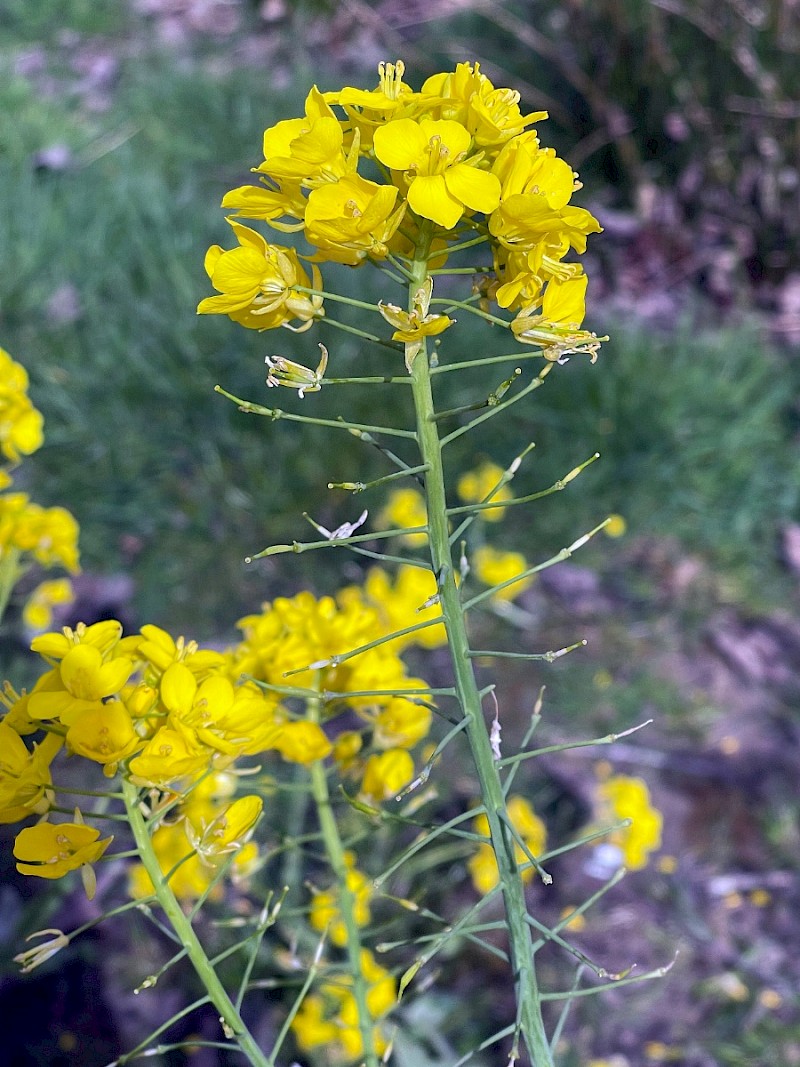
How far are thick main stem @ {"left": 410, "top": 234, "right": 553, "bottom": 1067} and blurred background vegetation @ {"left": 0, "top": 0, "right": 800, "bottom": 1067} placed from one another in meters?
1.29

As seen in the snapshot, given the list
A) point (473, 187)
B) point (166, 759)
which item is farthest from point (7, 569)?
point (473, 187)

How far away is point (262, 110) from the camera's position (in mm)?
4426

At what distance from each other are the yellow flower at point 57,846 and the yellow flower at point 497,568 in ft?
5.33

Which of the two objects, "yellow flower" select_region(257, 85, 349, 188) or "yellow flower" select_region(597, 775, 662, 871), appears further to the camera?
"yellow flower" select_region(597, 775, 662, 871)

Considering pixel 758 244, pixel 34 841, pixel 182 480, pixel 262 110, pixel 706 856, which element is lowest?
pixel 706 856

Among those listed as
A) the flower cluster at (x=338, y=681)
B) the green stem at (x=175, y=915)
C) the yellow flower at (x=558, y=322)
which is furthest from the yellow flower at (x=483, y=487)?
the green stem at (x=175, y=915)

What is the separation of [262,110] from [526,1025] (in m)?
4.33

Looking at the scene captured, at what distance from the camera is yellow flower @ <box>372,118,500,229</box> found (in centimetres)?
77

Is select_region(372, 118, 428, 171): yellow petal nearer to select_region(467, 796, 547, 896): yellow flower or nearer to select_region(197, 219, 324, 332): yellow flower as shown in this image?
select_region(197, 219, 324, 332): yellow flower

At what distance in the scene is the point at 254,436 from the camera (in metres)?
2.86

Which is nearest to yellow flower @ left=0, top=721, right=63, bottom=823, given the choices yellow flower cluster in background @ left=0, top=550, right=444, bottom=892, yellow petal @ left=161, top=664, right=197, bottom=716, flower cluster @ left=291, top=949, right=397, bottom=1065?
yellow flower cluster in background @ left=0, top=550, right=444, bottom=892

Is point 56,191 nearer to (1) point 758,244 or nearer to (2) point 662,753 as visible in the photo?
(1) point 758,244

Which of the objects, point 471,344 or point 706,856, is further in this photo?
point 471,344

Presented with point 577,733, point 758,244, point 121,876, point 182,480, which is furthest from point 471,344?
point 121,876
